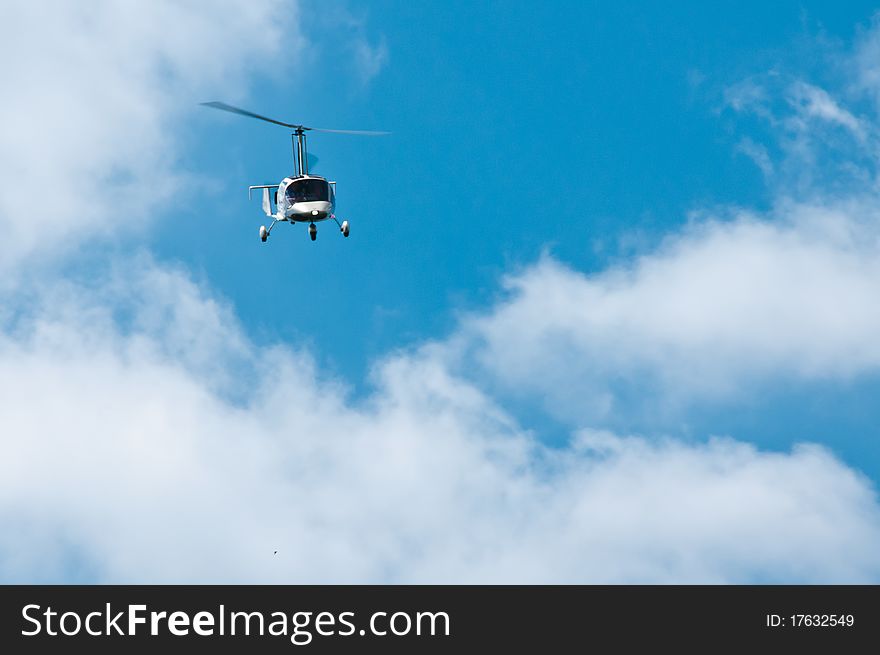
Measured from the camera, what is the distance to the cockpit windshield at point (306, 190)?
418 feet

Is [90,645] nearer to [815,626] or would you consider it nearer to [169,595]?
[169,595]

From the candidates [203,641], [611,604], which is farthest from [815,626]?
[203,641]

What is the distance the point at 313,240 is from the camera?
128 meters

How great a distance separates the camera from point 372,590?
92625 millimetres

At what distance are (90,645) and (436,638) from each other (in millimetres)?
21408

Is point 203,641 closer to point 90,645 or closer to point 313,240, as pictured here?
point 90,645

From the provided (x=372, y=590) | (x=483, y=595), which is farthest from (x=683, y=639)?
(x=372, y=590)

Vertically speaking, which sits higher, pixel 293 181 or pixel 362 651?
pixel 293 181

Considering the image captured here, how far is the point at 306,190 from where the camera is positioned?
127562mm

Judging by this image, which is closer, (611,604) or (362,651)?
(362,651)

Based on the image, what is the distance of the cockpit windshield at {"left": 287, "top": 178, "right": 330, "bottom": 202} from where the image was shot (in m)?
128

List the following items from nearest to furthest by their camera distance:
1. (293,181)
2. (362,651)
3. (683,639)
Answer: (362,651) → (683,639) → (293,181)

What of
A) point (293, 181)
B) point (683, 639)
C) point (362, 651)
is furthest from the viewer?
point (293, 181)

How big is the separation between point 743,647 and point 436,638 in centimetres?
1918
